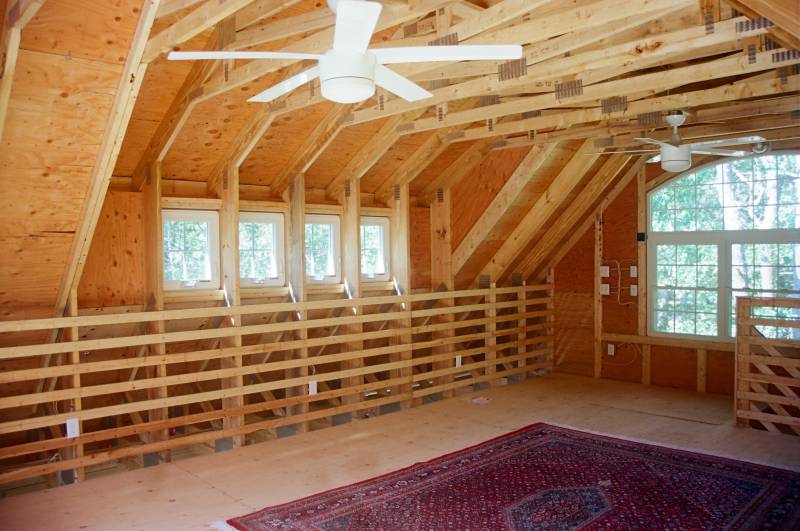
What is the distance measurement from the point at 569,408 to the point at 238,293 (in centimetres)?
340

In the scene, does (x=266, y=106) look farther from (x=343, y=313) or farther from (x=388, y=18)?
(x=343, y=313)

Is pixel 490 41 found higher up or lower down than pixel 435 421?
higher up

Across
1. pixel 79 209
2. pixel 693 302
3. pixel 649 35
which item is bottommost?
pixel 693 302

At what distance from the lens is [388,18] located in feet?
12.2

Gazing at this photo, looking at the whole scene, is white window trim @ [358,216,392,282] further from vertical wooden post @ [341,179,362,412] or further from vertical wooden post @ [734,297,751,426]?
vertical wooden post @ [734,297,751,426]

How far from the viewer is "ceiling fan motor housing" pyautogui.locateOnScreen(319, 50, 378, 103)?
257 cm

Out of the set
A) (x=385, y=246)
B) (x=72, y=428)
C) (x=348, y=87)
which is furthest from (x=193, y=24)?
(x=385, y=246)

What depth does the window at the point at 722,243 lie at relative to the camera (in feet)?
21.8

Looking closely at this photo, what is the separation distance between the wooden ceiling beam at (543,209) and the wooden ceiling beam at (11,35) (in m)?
4.80

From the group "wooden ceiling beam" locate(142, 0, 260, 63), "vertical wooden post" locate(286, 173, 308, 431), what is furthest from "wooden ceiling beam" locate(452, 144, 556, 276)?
"wooden ceiling beam" locate(142, 0, 260, 63)

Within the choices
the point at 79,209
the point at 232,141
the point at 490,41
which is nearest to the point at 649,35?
the point at 490,41

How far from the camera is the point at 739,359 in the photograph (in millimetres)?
5945

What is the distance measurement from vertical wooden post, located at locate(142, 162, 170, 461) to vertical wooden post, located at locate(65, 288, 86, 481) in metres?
0.56

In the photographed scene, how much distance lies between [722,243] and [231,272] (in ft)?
16.4
